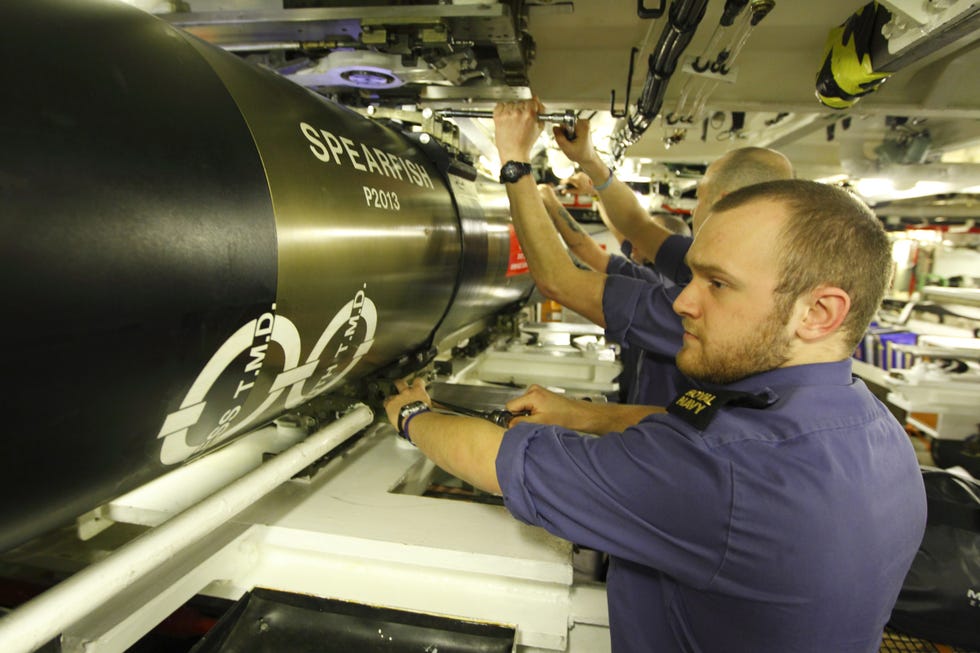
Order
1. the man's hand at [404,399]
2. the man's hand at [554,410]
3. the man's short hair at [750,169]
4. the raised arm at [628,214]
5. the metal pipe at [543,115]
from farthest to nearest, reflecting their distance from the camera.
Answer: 1. the raised arm at [628,214]
2. the man's short hair at [750,169]
3. the metal pipe at [543,115]
4. the man's hand at [554,410]
5. the man's hand at [404,399]

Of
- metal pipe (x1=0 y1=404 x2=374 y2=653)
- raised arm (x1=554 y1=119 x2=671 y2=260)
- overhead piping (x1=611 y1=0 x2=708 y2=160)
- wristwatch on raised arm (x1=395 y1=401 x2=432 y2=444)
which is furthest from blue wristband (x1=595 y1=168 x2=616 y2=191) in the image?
metal pipe (x1=0 y1=404 x2=374 y2=653)

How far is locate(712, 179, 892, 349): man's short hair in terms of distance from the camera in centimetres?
91

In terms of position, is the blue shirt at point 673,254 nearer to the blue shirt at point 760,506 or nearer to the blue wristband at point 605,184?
the blue wristband at point 605,184

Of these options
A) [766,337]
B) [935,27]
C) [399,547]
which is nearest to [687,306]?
[766,337]

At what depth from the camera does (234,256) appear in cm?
81

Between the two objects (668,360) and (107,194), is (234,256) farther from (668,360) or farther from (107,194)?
(668,360)

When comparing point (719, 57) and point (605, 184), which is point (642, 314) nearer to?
point (605, 184)

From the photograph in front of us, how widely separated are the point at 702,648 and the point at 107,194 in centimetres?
116

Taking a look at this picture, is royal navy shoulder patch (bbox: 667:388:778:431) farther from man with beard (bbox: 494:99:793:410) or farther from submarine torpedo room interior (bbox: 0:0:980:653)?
man with beard (bbox: 494:99:793:410)

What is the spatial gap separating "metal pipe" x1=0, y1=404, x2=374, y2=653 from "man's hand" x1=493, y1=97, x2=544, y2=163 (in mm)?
1072

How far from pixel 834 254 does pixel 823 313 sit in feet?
0.34

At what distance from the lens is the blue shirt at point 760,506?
32.0 inches

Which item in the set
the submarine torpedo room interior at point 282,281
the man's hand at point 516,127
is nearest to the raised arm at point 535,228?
the man's hand at point 516,127

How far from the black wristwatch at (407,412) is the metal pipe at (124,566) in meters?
0.26
